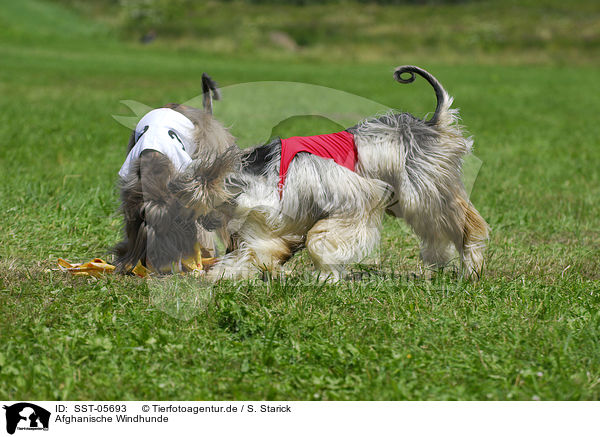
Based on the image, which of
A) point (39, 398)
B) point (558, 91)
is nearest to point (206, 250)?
point (39, 398)

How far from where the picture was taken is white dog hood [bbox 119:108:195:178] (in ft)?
13.9

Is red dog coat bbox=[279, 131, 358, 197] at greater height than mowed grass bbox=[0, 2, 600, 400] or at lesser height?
greater

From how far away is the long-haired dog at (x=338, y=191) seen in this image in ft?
14.2

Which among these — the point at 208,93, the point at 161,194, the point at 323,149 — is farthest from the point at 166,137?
the point at 323,149

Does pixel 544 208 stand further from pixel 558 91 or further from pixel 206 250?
pixel 558 91

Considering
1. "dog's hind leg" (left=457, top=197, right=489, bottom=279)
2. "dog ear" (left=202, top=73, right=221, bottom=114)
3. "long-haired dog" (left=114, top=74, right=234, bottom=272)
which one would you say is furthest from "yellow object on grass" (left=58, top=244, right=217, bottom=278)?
"dog's hind leg" (left=457, top=197, right=489, bottom=279)

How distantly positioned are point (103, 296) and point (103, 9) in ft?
146

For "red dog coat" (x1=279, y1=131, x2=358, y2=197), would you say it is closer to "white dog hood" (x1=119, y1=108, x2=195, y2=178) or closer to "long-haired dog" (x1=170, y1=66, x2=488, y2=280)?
"long-haired dog" (x1=170, y1=66, x2=488, y2=280)

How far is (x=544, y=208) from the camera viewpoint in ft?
23.6

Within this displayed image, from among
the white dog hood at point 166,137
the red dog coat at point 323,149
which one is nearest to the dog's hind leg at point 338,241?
the red dog coat at point 323,149
